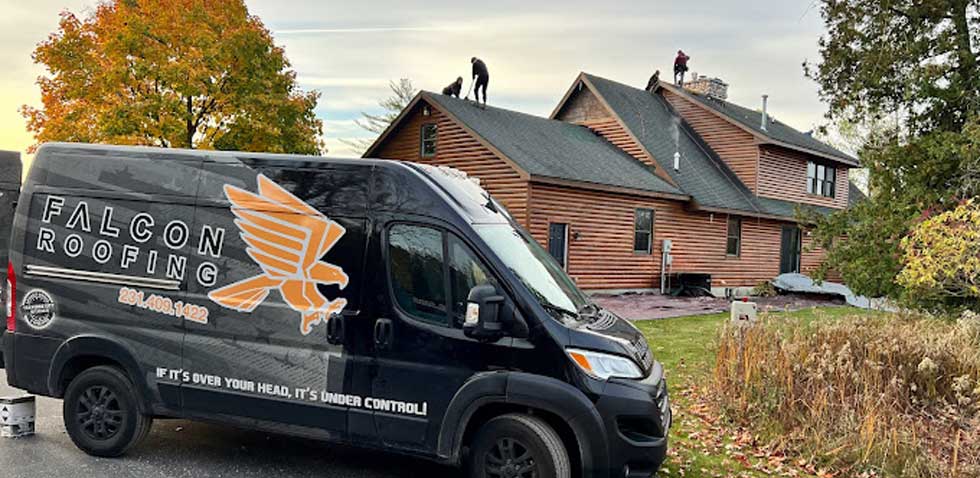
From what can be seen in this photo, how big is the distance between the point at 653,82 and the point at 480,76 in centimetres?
1050

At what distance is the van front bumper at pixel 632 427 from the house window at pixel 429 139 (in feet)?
57.7

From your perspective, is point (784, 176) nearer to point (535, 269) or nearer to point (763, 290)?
point (763, 290)

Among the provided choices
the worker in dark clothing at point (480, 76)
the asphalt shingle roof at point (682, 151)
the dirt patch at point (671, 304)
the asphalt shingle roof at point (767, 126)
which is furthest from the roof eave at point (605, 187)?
the asphalt shingle roof at point (767, 126)

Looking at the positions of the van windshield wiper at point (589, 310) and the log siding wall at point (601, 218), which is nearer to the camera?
the van windshield wiper at point (589, 310)

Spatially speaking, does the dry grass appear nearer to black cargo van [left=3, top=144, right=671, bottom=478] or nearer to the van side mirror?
black cargo van [left=3, top=144, right=671, bottom=478]

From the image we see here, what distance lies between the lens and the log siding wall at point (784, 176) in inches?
1063

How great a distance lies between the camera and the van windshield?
480cm

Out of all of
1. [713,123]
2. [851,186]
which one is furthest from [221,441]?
[851,186]

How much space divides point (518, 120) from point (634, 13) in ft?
23.6

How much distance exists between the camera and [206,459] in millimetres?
5672

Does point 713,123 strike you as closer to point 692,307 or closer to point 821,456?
point 692,307

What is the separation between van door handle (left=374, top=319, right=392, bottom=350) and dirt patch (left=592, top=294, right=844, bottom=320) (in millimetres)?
11384

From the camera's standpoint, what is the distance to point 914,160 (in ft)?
48.3

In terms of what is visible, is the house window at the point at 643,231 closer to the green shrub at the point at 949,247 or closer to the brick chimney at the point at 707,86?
the brick chimney at the point at 707,86
